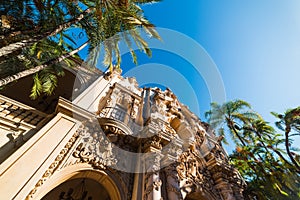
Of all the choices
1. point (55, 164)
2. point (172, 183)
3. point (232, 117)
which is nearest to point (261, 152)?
point (232, 117)

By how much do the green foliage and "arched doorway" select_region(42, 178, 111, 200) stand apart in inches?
409

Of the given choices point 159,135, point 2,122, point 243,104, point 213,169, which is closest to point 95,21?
point 2,122

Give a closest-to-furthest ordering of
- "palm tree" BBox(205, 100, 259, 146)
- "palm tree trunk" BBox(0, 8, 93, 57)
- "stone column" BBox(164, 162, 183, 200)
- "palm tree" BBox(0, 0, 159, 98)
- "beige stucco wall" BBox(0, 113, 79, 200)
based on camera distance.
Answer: "beige stucco wall" BBox(0, 113, 79, 200) < "palm tree trunk" BBox(0, 8, 93, 57) < "palm tree" BBox(0, 0, 159, 98) < "stone column" BBox(164, 162, 183, 200) < "palm tree" BBox(205, 100, 259, 146)

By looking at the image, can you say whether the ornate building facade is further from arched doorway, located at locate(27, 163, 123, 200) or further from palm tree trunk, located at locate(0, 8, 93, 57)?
palm tree trunk, located at locate(0, 8, 93, 57)

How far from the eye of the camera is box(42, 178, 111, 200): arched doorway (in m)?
7.96

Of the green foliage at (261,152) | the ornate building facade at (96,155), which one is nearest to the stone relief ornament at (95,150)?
the ornate building facade at (96,155)

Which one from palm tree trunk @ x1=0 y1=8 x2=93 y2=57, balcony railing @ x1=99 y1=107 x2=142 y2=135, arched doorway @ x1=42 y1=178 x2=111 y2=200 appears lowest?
arched doorway @ x1=42 y1=178 x2=111 y2=200

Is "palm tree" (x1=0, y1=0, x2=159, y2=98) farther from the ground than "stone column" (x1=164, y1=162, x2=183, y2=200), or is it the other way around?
"palm tree" (x1=0, y1=0, x2=159, y2=98)

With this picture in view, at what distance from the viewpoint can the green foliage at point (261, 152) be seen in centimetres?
1153

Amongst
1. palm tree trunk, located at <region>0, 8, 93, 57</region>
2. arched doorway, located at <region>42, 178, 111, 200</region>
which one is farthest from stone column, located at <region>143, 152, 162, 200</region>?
palm tree trunk, located at <region>0, 8, 93, 57</region>

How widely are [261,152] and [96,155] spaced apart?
13.1 metres

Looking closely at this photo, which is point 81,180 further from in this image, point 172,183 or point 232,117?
point 232,117

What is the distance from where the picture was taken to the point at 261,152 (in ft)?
45.5

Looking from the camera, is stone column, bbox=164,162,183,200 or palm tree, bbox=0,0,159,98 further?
stone column, bbox=164,162,183,200
